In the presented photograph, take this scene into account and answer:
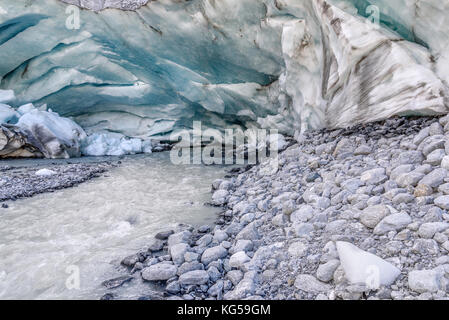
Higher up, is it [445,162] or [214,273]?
[445,162]

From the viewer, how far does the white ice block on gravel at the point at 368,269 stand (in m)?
1.49

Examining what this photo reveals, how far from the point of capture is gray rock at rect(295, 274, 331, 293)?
1.63 meters

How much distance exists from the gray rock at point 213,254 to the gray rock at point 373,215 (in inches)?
41.2

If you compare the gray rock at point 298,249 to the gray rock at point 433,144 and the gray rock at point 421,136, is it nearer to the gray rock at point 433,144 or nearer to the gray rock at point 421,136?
the gray rock at point 433,144

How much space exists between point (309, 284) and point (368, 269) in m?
0.33

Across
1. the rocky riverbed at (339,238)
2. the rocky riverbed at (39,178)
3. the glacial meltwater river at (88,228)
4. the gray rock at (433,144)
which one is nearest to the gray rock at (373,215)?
the rocky riverbed at (339,238)

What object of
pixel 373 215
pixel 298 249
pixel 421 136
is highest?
pixel 421 136

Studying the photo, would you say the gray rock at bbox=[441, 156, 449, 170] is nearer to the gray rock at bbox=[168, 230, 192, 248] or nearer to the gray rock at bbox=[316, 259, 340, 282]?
the gray rock at bbox=[316, 259, 340, 282]

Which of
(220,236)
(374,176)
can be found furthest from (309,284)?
(374,176)

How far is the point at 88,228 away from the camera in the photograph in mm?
3199

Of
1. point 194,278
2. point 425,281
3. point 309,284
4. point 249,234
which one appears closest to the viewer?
point 425,281

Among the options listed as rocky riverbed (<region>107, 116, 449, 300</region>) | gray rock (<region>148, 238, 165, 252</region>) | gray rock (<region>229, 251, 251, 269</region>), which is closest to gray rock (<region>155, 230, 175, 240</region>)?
rocky riverbed (<region>107, 116, 449, 300</region>)

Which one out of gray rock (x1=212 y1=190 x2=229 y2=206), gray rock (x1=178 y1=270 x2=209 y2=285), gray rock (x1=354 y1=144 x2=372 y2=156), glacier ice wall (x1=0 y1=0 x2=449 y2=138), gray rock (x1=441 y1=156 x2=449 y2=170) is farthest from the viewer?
gray rock (x1=212 y1=190 x2=229 y2=206)

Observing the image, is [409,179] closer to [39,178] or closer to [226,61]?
[39,178]
